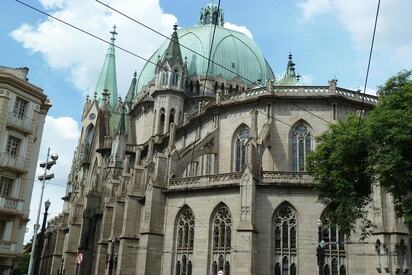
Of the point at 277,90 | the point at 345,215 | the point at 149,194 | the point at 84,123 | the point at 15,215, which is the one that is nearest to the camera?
the point at 345,215

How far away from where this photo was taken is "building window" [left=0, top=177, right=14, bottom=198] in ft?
89.8

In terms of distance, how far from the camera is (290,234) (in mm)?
30984

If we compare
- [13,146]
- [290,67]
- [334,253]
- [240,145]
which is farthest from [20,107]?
[290,67]

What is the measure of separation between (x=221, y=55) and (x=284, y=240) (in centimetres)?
3305

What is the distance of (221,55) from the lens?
59.2 metres

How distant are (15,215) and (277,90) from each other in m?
21.4

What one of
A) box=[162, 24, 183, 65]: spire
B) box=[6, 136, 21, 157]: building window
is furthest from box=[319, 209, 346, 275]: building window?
box=[162, 24, 183, 65]: spire

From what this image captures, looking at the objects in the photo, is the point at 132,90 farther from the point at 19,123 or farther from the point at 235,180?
the point at 19,123

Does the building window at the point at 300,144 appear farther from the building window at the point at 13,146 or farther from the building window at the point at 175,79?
the building window at the point at 175,79

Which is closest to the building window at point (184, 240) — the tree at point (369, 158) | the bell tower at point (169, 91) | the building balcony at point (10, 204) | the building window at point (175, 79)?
the tree at point (369, 158)

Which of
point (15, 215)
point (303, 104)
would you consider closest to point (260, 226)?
point (303, 104)

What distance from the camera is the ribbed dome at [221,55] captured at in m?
58.2

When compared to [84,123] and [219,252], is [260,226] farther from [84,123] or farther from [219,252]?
[84,123]

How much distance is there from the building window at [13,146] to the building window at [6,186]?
150cm
